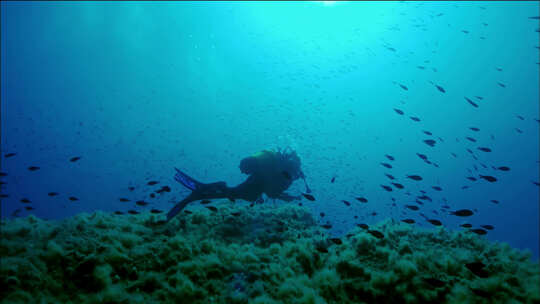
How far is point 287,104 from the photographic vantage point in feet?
386

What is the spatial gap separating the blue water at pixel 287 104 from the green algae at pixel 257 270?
49.4 metres

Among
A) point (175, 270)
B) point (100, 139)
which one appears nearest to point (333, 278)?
point (175, 270)

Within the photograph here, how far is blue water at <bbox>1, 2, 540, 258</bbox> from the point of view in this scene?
216 ft

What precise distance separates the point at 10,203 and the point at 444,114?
126687 millimetres

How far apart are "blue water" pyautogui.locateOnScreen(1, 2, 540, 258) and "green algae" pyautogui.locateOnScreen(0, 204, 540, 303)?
4939 centimetres

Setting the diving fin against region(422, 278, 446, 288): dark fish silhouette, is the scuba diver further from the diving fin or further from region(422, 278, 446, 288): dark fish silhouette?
region(422, 278, 446, 288): dark fish silhouette

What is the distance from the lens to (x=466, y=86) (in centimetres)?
7900

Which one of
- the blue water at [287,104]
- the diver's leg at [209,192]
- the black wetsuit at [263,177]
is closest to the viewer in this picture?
the diver's leg at [209,192]

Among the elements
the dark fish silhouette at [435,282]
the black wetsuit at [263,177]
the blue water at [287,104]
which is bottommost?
the dark fish silhouette at [435,282]

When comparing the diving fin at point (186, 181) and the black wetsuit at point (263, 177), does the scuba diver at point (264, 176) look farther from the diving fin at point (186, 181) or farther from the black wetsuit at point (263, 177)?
the diving fin at point (186, 181)

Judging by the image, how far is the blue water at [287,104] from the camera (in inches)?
2586

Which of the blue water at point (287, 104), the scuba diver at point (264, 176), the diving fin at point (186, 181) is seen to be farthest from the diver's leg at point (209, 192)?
the blue water at point (287, 104)

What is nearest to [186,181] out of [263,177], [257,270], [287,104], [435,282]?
[263,177]

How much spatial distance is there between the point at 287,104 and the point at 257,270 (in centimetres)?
11444
